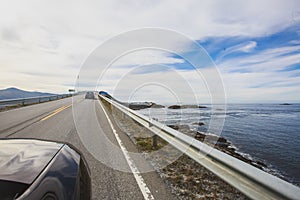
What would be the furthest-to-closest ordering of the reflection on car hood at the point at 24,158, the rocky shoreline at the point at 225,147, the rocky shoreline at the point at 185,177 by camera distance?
the rocky shoreline at the point at 225,147 → the rocky shoreline at the point at 185,177 → the reflection on car hood at the point at 24,158

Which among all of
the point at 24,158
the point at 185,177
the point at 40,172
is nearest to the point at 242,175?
the point at 185,177

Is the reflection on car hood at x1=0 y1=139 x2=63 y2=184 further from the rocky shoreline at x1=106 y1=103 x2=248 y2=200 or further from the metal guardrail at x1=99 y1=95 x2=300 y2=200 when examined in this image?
the rocky shoreline at x1=106 y1=103 x2=248 y2=200

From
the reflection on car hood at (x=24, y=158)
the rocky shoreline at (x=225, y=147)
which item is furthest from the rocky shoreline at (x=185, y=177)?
the rocky shoreline at (x=225, y=147)

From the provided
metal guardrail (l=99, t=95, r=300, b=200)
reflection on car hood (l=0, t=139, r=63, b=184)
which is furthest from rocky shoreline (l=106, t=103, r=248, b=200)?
reflection on car hood (l=0, t=139, r=63, b=184)

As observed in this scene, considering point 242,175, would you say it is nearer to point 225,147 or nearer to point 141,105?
point 225,147

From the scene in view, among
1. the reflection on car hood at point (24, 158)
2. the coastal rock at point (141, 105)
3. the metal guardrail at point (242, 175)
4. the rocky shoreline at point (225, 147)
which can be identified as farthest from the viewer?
the coastal rock at point (141, 105)

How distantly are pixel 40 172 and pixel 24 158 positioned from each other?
1.33 ft

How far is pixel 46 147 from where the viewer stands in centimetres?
260

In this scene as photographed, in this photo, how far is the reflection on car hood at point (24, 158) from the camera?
1796mm

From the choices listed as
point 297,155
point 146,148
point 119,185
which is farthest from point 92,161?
point 297,155

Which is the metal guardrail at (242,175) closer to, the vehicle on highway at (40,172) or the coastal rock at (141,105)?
the vehicle on highway at (40,172)

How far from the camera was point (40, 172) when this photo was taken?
6.20ft

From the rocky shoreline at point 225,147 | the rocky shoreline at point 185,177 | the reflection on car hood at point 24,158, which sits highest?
the reflection on car hood at point 24,158

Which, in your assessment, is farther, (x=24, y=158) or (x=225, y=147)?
(x=225, y=147)
